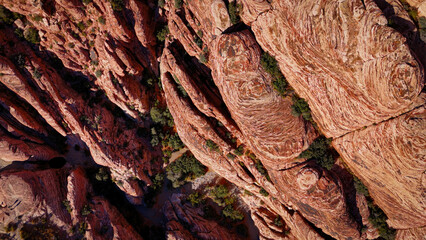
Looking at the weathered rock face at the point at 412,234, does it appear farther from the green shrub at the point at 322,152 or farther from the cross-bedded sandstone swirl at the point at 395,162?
the green shrub at the point at 322,152

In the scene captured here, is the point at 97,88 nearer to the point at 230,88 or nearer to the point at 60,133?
the point at 60,133

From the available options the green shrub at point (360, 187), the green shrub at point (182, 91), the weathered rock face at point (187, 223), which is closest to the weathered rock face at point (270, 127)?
the green shrub at point (182, 91)

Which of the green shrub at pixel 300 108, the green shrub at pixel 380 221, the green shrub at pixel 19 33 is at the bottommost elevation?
the green shrub at pixel 380 221

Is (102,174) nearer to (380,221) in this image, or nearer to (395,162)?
(395,162)

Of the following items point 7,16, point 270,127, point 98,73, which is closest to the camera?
point 270,127

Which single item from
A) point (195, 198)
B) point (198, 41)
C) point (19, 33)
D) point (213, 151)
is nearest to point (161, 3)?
point (198, 41)
